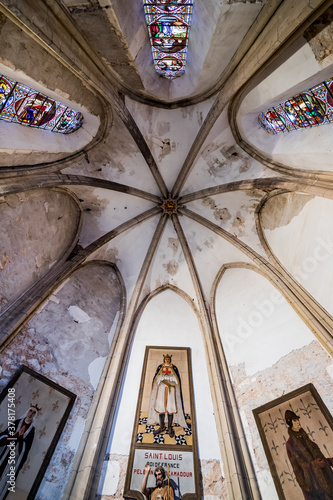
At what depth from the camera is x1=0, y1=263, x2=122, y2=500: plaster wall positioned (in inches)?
174

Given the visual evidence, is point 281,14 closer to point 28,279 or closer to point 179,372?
point 28,279

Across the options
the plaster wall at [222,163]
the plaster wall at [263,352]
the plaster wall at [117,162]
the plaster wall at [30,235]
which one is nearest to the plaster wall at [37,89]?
the plaster wall at [117,162]

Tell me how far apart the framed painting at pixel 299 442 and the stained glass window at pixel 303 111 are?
17.1 feet

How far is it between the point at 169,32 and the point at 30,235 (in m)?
5.69

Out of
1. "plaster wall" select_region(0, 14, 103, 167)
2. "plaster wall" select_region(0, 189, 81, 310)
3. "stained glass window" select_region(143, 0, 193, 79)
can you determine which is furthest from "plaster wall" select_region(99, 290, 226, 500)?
"stained glass window" select_region(143, 0, 193, 79)

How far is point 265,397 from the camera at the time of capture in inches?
201

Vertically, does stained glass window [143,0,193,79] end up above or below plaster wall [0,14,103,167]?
above

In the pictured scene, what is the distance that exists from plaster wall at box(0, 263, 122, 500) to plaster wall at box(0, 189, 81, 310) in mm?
741

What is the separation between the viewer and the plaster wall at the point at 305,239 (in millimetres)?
5707

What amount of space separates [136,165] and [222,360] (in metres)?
6.01

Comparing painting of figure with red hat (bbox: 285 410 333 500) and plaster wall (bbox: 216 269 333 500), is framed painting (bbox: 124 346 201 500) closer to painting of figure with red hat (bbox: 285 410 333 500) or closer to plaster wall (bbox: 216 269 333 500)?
plaster wall (bbox: 216 269 333 500)

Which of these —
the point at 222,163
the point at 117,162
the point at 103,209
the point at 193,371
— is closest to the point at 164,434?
the point at 193,371

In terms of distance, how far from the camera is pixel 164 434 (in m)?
5.04

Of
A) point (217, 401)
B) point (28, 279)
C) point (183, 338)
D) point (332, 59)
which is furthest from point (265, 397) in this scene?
point (332, 59)
